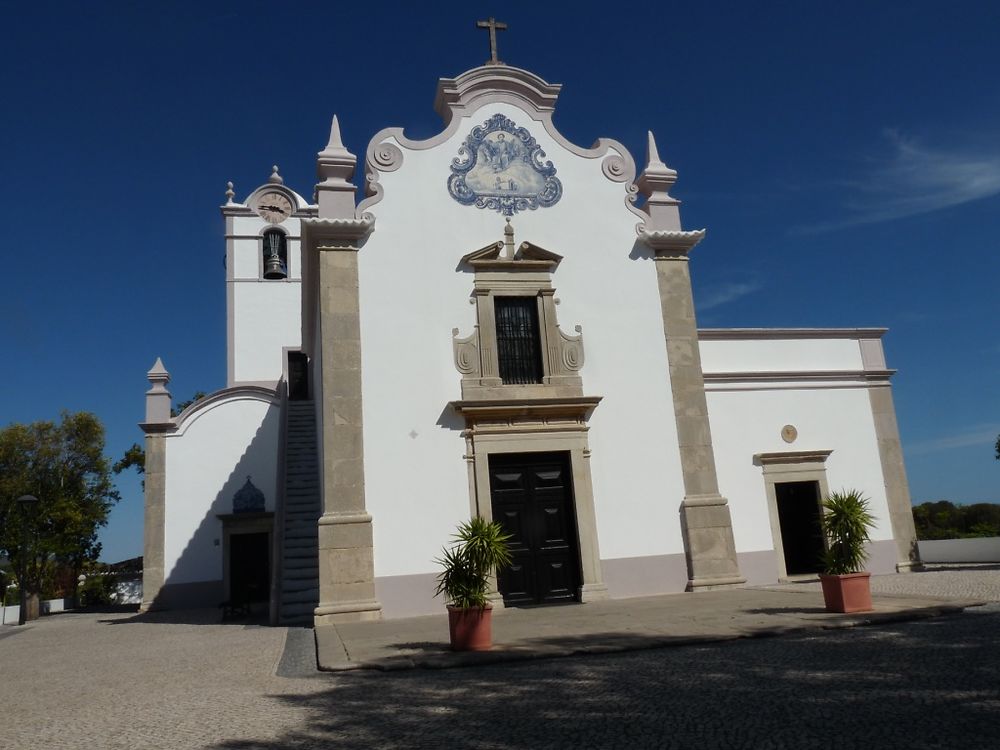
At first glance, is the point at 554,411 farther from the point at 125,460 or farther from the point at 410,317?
the point at 125,460

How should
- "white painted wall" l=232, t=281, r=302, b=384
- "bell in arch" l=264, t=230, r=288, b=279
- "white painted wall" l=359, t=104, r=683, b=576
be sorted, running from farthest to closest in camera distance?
"bell in arch" l=264, t=230, r=288, b=279, "white painted wall" l=232, t=281, r=302, b=384, "white painted wall" l=359, t=104, r=683, b=576

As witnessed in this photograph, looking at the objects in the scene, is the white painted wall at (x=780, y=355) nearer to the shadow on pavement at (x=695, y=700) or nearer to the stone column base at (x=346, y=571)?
the stone column base at (x=346, y=571)

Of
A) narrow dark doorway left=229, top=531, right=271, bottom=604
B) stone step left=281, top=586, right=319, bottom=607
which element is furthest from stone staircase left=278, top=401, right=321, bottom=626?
narrow dark doorway left=229, top=531, right=271, bottom=604

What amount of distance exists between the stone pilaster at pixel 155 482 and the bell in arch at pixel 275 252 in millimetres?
4877

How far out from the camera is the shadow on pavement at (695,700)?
4266 millimetres

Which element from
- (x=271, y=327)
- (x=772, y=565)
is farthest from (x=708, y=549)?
(x=271, y=327)

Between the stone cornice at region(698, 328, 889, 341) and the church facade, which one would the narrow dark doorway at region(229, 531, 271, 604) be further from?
the stone cornice at region(698, 328, 889, 341)

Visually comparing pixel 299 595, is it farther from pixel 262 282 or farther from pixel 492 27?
pixel 262 282

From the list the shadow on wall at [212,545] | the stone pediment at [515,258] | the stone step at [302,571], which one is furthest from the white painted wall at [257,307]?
the stone pediment at [515,258]

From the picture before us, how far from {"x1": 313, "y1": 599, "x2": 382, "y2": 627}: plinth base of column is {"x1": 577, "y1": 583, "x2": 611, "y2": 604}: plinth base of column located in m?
3.14

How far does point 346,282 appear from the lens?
12094mm

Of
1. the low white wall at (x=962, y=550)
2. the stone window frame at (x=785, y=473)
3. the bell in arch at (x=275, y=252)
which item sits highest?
the bell in arch at (x=275, y=252)

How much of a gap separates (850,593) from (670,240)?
6889 mm

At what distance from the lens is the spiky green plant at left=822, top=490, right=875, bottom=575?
8734 mm
